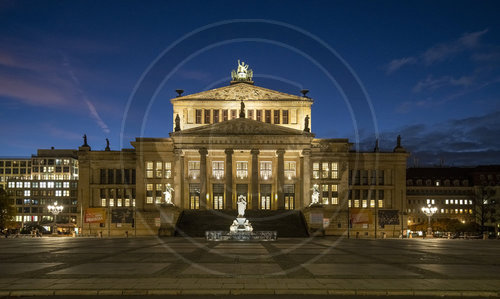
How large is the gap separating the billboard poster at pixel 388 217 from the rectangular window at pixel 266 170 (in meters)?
19.8

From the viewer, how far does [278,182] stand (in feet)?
251

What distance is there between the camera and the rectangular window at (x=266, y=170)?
286 feet

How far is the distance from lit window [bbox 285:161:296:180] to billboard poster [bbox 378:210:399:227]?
1609 cm

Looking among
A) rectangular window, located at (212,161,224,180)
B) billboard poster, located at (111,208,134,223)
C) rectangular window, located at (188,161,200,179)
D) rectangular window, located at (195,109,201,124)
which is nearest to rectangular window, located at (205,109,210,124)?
rectangular window, located at (195,109,201,124)

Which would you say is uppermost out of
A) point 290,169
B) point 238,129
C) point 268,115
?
point 268,115

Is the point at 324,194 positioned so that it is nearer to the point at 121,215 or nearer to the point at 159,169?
the point at 159,169

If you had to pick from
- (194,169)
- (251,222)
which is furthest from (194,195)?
(251,222)

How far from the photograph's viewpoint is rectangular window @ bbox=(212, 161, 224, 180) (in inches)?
3403

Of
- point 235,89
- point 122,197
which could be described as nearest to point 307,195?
point 235,89

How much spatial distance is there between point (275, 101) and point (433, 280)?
6927cm

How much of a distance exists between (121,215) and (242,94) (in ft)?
95.2

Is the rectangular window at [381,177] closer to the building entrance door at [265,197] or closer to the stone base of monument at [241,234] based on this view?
the building entrance door at [265,197]

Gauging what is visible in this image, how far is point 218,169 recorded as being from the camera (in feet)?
285

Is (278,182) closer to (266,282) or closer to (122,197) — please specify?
(122,197)
